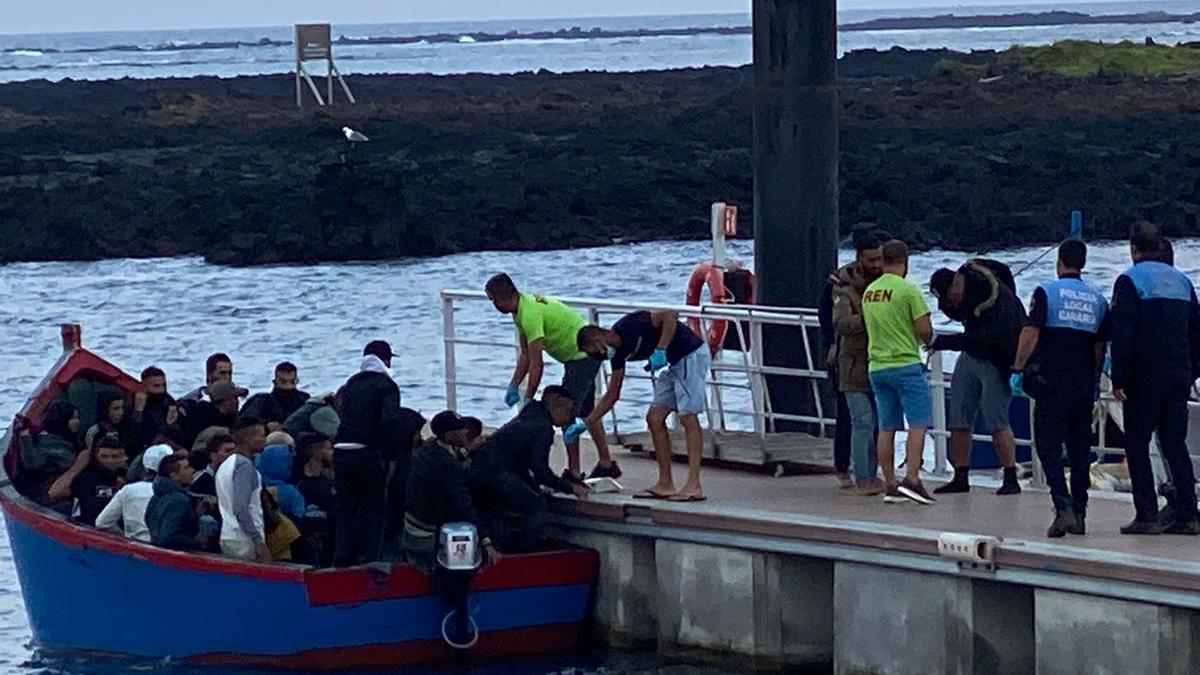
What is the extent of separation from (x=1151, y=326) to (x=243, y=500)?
4734mm

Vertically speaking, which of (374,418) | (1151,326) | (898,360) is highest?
(1151,326)

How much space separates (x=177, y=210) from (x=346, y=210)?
14.4 feet

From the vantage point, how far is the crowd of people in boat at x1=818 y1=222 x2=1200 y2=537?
458 inches

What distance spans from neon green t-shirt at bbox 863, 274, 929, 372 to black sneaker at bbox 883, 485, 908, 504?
0.65 metres

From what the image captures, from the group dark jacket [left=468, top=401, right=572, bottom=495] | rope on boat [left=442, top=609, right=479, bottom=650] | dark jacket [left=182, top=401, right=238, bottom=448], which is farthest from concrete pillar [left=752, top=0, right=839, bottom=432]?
dark jacket [left=182, top=401, right=238, bottom=448]

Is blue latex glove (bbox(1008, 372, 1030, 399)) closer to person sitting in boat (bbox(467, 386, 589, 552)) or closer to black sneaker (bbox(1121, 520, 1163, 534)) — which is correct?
black sneaker (bbox(1121, 520, 1163, 534))

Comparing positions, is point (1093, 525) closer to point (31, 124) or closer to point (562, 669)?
point (562, 669)

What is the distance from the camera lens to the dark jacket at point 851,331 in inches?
517

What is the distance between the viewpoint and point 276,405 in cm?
1527

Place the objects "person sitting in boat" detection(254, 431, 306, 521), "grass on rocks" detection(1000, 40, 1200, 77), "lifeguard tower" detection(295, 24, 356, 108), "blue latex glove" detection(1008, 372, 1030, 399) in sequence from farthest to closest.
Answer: "grass on rocks" detection(1000, 40, 1200, 77)
"lifeguard tower" detection(295, 24, 356, 108)
"person sitting in boat" detection(254, 431, 306, 521)
"blue latex glove" detection(1008, 372, 1030, 399)

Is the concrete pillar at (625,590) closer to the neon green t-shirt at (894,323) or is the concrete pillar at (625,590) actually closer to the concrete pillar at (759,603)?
the concrete pillar at (759,603)

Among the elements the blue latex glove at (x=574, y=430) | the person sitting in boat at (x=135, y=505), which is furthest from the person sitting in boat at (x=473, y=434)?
the person sitting in boat at (x=135, y=505)

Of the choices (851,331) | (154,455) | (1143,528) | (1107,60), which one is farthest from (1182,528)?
(1107,60)

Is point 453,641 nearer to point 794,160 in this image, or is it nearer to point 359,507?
point 359,507
